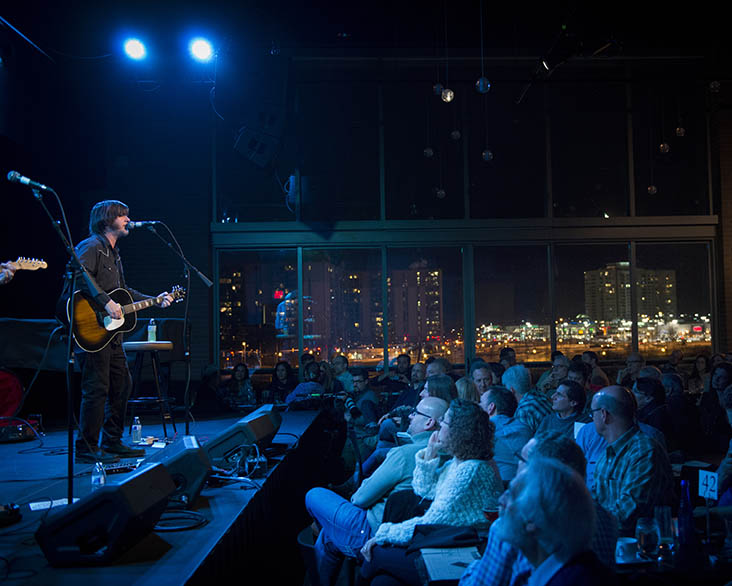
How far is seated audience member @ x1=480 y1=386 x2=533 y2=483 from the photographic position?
385 centimetres

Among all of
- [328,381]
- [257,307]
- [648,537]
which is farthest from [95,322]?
[257,307]

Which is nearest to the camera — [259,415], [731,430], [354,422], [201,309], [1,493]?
[1,493]

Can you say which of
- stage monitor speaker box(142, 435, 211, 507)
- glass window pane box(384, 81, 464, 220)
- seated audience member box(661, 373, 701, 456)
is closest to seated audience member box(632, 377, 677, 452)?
seated audience member box(661, 373, 701, 456)

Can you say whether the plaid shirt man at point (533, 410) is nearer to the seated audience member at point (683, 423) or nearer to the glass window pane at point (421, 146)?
the seated audience member at point (683, 423)

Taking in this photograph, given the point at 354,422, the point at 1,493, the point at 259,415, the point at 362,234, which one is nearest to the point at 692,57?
the point at 362,234

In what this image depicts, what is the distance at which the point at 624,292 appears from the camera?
9547mm

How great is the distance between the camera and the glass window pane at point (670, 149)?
9648 millimetres

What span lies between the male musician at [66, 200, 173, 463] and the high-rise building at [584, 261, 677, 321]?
7.08m

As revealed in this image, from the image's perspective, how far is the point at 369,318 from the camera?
9344 mm

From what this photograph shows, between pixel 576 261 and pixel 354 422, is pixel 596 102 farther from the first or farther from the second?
pixel 354 422

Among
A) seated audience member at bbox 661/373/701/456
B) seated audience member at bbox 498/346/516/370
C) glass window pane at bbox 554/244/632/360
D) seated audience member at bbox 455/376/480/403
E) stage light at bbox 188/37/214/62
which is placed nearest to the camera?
seated audience member at bbox 455/376/480/403

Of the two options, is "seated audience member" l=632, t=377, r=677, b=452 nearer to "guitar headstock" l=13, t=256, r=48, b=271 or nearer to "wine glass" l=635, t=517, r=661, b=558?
"wine glass" l=635, t=517, r=661, b=558

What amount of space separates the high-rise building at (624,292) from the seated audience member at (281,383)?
14.8 ft

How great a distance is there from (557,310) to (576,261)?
32.1 inches
